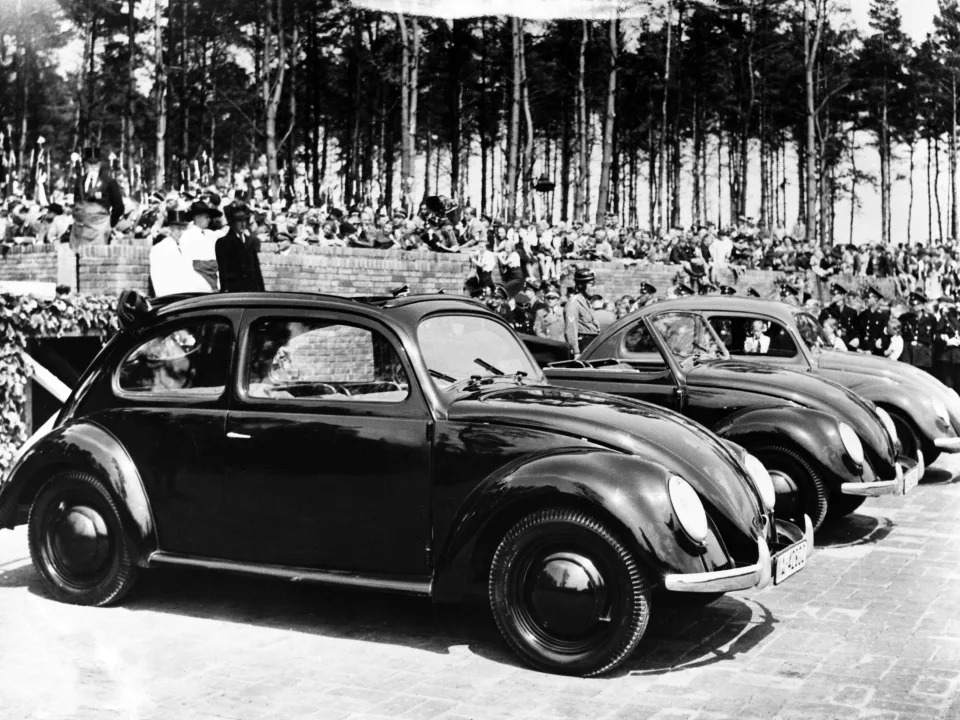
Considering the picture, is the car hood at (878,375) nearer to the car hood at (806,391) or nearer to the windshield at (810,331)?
the windshield at (810,331)

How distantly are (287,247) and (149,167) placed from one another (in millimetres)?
45082

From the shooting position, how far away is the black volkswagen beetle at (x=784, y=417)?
802cm

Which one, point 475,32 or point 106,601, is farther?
point 475,32

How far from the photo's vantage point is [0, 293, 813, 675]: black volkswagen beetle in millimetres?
5148

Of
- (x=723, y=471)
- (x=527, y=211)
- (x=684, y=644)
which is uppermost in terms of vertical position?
(x=527, y=211)

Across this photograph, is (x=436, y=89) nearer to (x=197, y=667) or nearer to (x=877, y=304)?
(x=877, y=304)

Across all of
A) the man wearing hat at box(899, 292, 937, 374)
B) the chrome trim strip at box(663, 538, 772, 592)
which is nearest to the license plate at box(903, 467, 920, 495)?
the chrome trim strip at box(663, 538, 772, 592)

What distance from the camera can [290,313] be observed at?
602cm

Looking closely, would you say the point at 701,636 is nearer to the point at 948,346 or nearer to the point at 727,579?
the point at 727,579

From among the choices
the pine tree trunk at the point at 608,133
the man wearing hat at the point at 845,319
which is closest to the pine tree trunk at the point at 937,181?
the pine tree trunk at the point at 608,133

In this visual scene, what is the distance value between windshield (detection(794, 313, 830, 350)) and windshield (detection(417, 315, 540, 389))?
4.85 metres

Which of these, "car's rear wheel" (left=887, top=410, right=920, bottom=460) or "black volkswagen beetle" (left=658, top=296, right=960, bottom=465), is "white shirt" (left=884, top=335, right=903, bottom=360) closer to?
"black volkswagen beetle" (left=658, top=296, right=960, bottom=465)

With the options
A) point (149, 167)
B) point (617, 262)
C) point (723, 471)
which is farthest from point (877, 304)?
point (149, 167)

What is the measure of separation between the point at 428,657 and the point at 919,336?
1355cm
